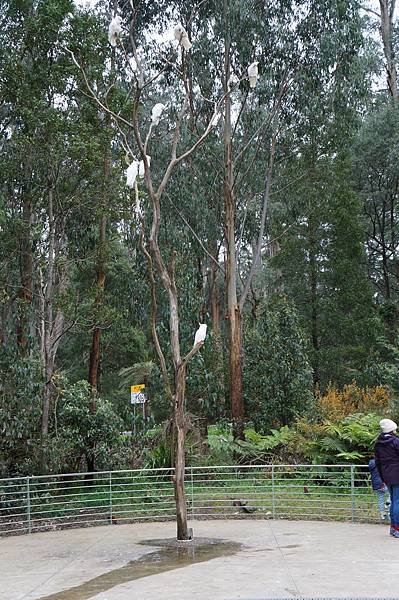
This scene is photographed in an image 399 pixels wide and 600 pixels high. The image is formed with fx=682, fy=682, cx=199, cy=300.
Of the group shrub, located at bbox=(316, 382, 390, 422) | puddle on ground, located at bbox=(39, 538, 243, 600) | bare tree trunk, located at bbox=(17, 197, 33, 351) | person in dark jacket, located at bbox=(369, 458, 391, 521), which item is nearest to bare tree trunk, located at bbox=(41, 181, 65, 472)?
bare tree trunk, located at bbox=(17, 197, 33, 351)

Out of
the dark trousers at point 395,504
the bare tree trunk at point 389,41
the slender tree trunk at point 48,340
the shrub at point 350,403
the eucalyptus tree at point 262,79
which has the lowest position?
the dark trousers at point 395,504

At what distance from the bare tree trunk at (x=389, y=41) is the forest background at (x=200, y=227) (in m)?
0.10

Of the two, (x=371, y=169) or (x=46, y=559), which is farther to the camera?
(x=371, y=169)

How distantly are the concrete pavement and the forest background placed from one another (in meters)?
2.75

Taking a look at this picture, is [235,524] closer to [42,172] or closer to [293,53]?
[42,172]

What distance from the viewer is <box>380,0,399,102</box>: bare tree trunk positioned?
94.0 ft

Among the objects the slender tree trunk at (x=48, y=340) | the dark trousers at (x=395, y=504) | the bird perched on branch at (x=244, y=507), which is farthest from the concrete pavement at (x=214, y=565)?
the slender tree trunk at (x=48, y=340)

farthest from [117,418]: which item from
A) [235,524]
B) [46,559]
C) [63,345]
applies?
[63,345]

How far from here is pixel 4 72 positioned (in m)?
13.1

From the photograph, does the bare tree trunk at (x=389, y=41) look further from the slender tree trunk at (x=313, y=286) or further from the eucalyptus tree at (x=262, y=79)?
the eucalyptus tree at (x=262, y=79)

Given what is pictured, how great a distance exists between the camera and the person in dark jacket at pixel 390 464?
354 inches

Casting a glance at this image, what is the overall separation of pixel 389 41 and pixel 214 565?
27070 mm

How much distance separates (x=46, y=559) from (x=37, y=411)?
4.31 m

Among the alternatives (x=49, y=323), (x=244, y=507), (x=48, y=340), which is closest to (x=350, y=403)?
(x=244, y=507)
